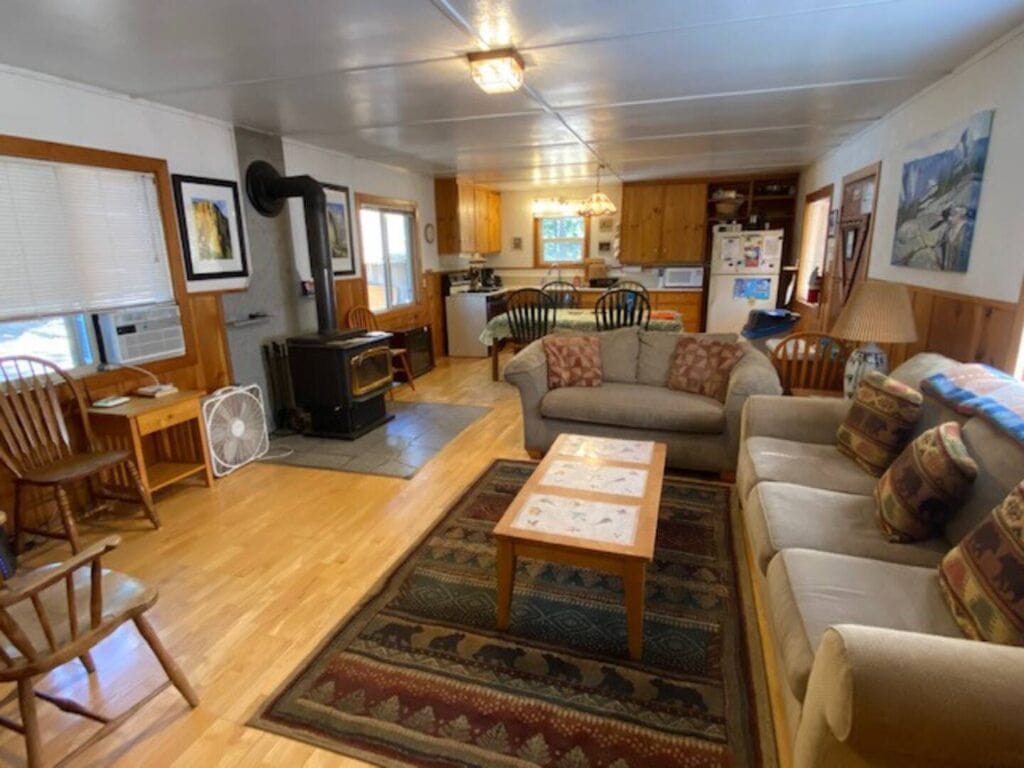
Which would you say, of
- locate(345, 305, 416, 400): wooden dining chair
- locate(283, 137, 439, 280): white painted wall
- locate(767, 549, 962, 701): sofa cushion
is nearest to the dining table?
locate(345, 305, 416, 400): wooden dining chair

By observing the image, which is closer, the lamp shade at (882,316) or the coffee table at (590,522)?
the coffee table at (590,522)

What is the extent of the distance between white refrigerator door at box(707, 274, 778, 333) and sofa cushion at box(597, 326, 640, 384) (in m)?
3.41

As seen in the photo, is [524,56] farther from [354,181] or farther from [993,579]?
[354,181]

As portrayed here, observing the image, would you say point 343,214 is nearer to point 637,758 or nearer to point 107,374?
point 107,374

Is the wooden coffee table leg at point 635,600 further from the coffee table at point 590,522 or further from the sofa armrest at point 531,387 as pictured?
the sofa armrest at point 531,387

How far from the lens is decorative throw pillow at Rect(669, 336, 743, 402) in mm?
3354

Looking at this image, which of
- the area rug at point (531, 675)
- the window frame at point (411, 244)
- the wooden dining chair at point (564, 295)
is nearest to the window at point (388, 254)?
the window frame at point (411, 244)

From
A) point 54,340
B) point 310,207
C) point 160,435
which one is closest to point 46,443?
point 54,340

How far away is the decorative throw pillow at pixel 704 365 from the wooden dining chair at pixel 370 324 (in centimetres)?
257

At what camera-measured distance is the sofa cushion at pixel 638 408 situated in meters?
3.11

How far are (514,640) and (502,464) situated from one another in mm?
1600

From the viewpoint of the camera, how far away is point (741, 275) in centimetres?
657

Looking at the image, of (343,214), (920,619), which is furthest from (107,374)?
(920,619)

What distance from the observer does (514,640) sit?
1.90 metres
